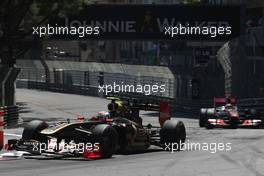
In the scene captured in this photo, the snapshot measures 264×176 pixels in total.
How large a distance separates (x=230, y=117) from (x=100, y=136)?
46.1 feet

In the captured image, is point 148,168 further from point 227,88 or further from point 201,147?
point 227,88

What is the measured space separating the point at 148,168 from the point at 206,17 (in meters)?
31.3

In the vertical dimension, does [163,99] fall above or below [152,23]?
below

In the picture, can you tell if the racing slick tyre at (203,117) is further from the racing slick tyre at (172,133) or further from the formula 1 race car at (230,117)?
the racing slick tyre at (172,133)

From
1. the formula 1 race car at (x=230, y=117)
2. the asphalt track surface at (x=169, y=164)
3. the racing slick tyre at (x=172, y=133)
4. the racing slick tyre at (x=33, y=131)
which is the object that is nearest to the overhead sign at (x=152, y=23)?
the formula 1 race car at (x=230, y=117)

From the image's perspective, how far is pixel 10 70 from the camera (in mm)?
28656

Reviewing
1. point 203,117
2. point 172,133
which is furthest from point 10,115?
point 172,133

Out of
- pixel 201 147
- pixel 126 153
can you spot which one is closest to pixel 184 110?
pixel 201 147

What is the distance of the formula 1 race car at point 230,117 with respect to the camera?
29.0 meters

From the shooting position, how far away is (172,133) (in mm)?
18125

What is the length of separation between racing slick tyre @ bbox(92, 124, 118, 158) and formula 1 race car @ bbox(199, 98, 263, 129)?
44.1ft

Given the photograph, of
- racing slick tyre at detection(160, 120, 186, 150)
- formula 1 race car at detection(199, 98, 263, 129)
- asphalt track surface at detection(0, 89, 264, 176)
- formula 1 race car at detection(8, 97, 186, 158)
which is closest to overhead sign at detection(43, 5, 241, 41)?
formula 1 race car at detection(199, 98, 263, 129)

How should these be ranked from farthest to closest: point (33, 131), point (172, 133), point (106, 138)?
point (172, 133) → point (33, 131) → point (106, 138)

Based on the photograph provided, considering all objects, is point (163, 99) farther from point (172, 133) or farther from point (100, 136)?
point (100, 136)
